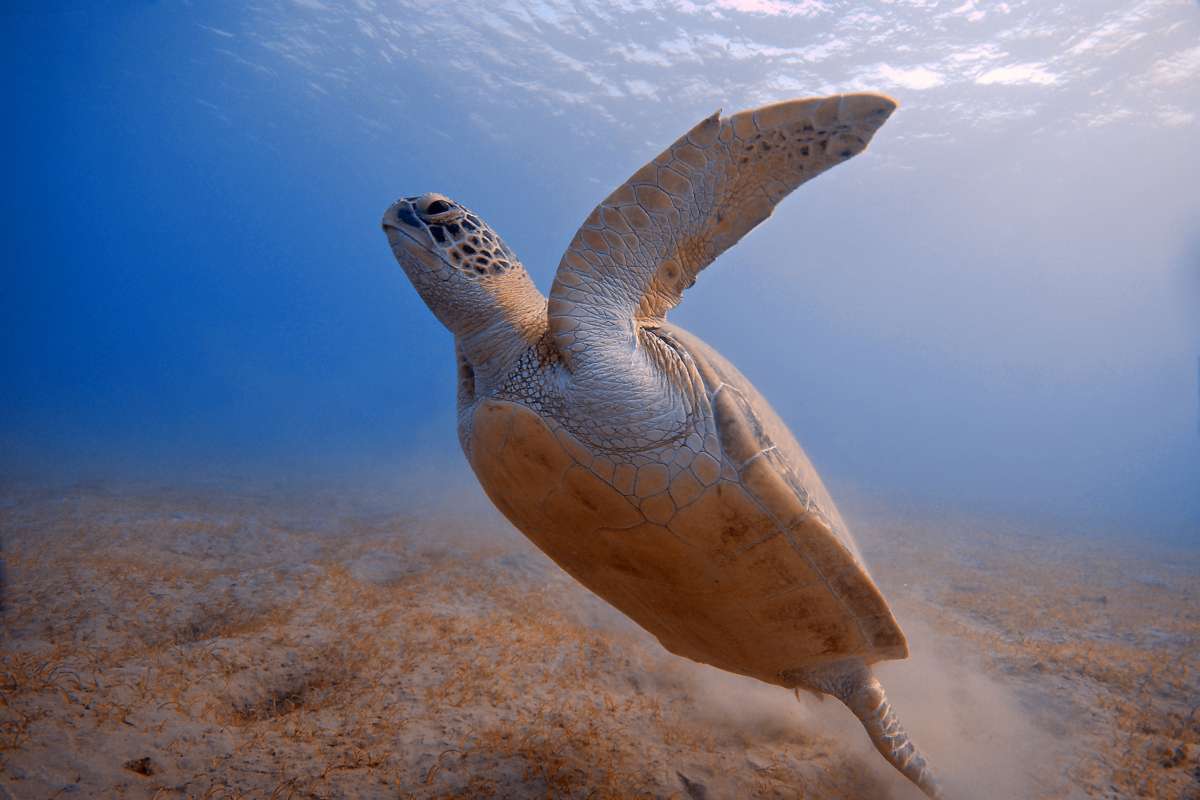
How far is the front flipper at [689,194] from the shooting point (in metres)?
2.19

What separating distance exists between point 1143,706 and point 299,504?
1106 centimetres

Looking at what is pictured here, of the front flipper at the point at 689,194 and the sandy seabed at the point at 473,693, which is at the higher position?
the front flipper at the point at 689,194

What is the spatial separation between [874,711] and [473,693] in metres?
2.14

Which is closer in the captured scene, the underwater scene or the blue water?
the underwater scene

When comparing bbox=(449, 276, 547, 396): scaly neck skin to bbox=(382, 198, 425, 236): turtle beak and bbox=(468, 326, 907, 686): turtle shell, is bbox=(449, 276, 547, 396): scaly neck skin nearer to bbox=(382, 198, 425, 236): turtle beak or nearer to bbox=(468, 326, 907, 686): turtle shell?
bbox=(468, 326, 907, 686): turtle shell

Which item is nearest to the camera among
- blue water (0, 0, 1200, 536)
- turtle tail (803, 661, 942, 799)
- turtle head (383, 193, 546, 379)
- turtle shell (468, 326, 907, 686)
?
turtle shell (468, 326, 907, 686)

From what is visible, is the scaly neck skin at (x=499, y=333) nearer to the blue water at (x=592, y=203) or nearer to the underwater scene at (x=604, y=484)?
the underwater scene at (x=604, y=484)

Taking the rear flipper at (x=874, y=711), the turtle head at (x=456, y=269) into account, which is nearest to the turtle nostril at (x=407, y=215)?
the turtle head at (x=456, y=269)

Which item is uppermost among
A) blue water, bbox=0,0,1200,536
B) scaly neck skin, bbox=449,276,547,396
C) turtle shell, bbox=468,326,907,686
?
blue water, bbox=0,0,1200,536

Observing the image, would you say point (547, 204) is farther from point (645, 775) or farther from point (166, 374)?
point (166, 374)

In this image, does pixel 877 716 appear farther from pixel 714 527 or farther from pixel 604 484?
pixel 604 484

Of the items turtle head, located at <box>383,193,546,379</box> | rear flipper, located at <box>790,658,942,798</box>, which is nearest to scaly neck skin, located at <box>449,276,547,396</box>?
turtle head, located at <box>383,193,546,379</box>

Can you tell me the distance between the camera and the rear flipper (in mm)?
2438

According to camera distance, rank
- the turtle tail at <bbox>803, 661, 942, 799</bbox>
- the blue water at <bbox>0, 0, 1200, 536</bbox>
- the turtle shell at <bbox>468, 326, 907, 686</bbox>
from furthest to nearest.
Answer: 1. the blue water at <bbox>0, 0, 1200, 536</bbox>
2. the turtle tail at <bbox>803, 661, 942, 799</bbox>
3. the turtle shell at <bbox>468, 326, 907, 686</bbox>
